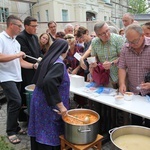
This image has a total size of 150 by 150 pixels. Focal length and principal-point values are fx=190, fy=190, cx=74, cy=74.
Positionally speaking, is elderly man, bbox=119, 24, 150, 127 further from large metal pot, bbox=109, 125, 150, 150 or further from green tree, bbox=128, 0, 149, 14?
green tree, bbox=128, 0, 149, 14

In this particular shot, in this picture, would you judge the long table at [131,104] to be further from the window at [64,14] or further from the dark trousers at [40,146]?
the window at [64,14]

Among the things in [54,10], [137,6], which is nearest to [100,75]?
[54,10]

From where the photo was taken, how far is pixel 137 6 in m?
27.3

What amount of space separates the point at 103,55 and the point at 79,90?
0.64 m

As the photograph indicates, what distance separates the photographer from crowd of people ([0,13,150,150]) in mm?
1913

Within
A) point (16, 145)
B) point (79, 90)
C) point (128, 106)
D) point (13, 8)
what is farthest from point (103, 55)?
point (13, 8)

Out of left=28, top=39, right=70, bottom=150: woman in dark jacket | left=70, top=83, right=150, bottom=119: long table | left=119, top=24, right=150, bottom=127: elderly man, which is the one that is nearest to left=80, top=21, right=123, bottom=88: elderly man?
left=119, top=24, right=150, bottom=127: elderly man

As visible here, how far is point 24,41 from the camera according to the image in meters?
3.28

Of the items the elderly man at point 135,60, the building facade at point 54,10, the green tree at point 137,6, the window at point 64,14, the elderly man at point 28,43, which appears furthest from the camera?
the green tree at point 137,6

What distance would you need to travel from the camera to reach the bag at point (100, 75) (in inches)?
109

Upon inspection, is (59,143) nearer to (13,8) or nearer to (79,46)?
(79,46)

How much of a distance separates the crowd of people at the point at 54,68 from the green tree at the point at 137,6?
2591 centimetres

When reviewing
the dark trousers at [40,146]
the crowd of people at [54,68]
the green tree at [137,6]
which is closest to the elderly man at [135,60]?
the crowd of people at [54,68]

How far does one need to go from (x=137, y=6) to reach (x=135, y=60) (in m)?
27.9
